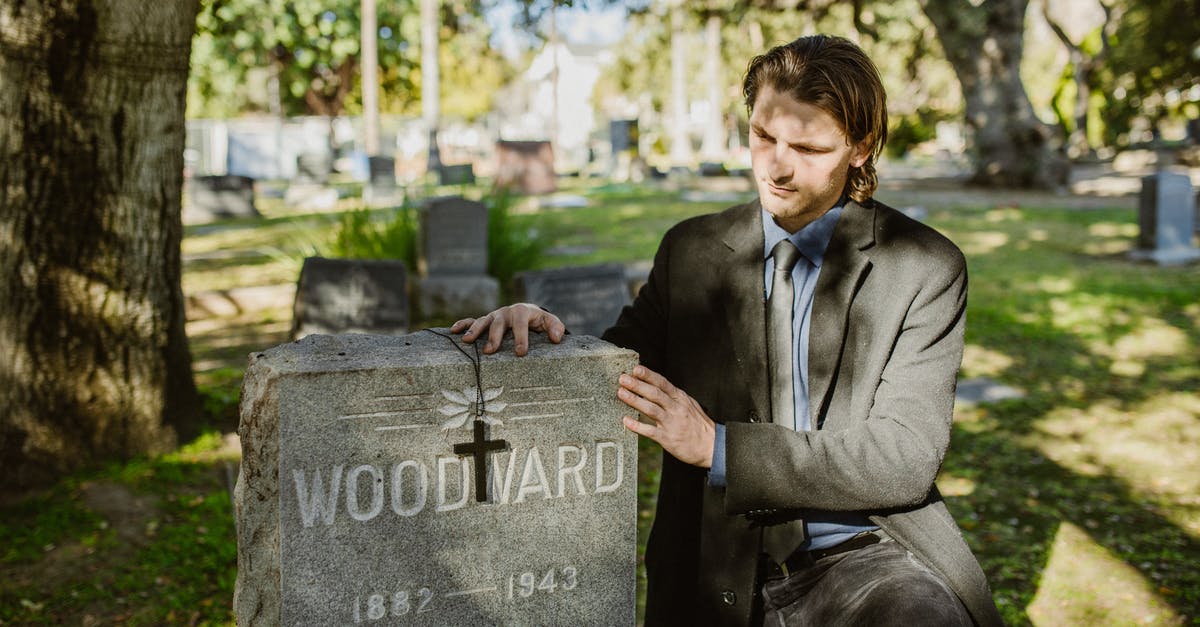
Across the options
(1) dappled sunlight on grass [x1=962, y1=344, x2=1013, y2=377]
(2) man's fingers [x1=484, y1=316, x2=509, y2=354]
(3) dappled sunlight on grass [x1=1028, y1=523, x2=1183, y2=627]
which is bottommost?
(3) dappled sunlight on grass [x1=1028, y1=523, x2=1183, y2=627]

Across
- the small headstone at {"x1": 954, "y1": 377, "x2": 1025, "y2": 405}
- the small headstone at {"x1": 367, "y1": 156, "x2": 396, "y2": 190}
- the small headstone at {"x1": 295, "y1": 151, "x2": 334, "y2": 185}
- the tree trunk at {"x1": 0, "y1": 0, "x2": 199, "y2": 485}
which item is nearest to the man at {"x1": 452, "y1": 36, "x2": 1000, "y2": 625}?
the tree trunk at {"x1": 0, "y1": 0, "x2": 199, "y2": 485}

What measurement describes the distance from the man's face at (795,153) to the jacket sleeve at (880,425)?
0.24 m

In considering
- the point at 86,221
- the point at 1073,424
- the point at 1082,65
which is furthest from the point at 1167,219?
the point at 1082,65

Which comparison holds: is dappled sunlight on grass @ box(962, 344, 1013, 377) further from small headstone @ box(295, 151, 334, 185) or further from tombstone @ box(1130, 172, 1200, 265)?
small headstone @ box(295, 151, 334, 185)

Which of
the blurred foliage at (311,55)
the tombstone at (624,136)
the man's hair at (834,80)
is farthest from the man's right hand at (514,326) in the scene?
the blurred foliage at (311,55)

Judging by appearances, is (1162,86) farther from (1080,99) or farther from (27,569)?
(27,569)

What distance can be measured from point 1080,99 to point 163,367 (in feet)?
95.7

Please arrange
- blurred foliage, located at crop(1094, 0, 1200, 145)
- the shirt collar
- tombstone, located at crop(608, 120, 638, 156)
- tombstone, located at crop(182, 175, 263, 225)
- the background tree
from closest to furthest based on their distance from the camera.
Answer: the shirt collar
tombstone, located at crop(182, 175, 263, 225)
blurred foliage, located at crop(1094, 0, 1200, 145)
the background tree
tombstone, located at crop(608, 120, 638, 156)

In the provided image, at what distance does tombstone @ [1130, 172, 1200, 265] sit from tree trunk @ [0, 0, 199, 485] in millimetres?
9740

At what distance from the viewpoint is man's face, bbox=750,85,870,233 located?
81.7 inches

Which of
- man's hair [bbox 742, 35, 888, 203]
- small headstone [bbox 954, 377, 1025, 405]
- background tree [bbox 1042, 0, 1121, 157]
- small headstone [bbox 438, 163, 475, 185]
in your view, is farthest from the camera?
background tree [bbox 1042, 0, 1121, 157]

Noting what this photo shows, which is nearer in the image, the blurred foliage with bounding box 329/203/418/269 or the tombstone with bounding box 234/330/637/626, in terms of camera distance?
the tombstone with bounding box 234/330/637/626

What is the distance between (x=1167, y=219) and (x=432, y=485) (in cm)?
1081

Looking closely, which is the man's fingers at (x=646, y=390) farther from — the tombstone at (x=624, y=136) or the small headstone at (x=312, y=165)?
the tombstone at (x=624, y=136)
